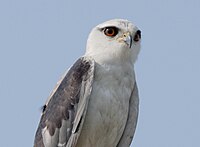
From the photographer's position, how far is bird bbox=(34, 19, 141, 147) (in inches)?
877

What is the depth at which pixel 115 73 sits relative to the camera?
22438 mm

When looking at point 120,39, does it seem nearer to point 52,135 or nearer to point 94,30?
point 94,30

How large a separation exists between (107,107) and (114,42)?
1.18 meters

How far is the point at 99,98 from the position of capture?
72.9 feet

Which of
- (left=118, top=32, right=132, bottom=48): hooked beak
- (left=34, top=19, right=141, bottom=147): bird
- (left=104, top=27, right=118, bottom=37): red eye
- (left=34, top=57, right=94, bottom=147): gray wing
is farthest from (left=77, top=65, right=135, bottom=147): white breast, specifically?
(left=104, top=27, right=118, bottom=37): red eye

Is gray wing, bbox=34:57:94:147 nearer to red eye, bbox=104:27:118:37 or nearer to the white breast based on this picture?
the white breast

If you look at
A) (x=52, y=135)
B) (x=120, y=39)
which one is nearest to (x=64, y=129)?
(x=52, y=135)

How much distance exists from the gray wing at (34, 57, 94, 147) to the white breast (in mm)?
150

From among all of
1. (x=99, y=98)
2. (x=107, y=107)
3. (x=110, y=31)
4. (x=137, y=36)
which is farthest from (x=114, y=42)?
(x=107, y=107)

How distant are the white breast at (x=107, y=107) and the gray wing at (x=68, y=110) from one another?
15 cm

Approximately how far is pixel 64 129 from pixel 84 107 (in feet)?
1.68

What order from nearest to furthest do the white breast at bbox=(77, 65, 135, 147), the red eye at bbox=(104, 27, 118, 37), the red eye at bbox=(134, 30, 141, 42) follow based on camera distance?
the white breast at bbox=(77, 65, 135, 147), the red eye at bbox=(104, 27, 118, 37), the red eye at bbox=(134, 30, 141, 42)

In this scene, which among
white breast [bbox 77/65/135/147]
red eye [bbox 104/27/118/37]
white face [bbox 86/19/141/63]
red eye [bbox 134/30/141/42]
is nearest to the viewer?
white breast [bbox 77/65/135/147]

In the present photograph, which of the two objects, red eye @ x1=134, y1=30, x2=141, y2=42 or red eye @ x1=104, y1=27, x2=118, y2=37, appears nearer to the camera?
red eye @ x1=104, y1=27, x2=118, y2=37
